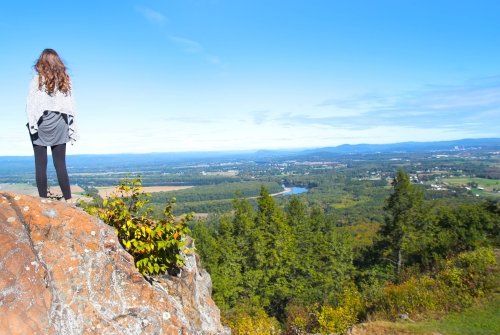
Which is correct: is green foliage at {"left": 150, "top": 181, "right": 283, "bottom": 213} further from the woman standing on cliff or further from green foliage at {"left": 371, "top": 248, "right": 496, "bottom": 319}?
the woman standing on cliff

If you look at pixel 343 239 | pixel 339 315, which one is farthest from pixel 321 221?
pixel 339 315

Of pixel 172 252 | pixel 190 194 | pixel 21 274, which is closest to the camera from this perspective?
pixel 21 274

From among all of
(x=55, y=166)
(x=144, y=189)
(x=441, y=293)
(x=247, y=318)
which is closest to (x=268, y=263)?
(x=247, y=318)

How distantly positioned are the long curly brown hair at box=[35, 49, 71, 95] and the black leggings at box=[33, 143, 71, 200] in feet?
3.08

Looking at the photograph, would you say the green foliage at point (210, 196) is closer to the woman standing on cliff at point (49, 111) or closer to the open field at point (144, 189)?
the open field at point (144, 189)

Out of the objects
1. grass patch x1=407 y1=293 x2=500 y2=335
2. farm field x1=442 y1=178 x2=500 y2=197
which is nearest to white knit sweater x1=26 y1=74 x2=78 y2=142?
grass patch x1=407 y1=293 x2=500 y2=335

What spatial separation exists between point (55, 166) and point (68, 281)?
8.67ft

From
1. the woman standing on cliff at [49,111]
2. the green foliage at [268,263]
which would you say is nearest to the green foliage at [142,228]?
the woman standing on cliff at [49,111]

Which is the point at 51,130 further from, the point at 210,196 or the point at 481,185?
the point at 481,185

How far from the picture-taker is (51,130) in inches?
249

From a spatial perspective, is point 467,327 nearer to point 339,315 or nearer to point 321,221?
point 339,315

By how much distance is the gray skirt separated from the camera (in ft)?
20.5

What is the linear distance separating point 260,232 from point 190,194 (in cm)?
11688

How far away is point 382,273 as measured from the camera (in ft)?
120
